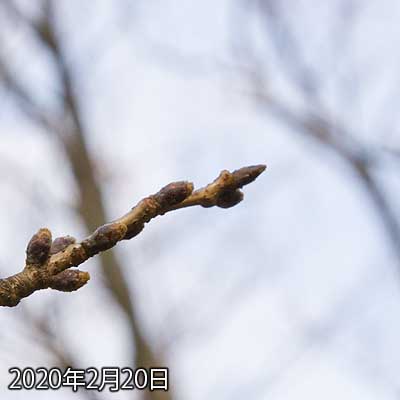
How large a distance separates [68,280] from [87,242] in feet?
0.29

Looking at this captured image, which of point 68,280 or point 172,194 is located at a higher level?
point 172,194

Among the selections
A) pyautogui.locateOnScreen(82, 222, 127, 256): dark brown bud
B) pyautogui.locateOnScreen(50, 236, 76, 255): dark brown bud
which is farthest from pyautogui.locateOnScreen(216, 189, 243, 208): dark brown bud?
pyautogui.locateOnScreen(50, 236, 76, 255): dark brown bud

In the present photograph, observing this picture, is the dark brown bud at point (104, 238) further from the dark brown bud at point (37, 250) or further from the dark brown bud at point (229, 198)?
the dark brown bud at point (229, 198)

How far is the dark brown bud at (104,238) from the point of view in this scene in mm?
1420

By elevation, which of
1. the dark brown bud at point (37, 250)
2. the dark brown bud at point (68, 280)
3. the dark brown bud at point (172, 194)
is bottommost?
the dark brown bud at point (68, 280)

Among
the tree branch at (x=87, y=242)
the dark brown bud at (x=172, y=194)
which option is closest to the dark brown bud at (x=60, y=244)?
the tree branch at (x=87, y=242)

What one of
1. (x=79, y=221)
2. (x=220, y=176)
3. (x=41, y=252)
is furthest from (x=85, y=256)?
(x=79, y=221)

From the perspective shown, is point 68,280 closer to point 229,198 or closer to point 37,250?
point 37,250

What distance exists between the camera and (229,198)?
4.90 ft

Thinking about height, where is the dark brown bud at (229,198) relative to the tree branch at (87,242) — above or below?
above

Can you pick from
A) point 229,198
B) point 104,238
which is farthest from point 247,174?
point 104,238

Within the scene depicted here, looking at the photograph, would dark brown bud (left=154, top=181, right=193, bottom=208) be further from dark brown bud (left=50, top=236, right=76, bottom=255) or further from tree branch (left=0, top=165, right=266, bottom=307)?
dark brown bud (left=50, top=236, right=76, bottom=255)

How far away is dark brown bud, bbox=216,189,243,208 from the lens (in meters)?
1.48

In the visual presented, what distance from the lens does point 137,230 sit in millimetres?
1468
